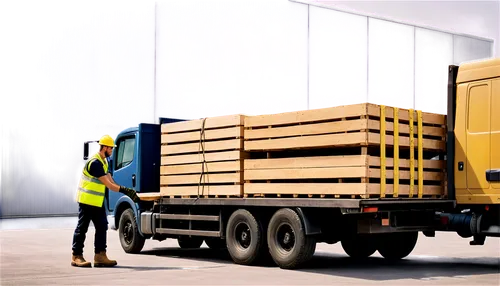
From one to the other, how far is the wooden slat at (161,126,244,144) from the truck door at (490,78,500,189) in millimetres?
3893

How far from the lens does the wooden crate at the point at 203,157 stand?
13133mm

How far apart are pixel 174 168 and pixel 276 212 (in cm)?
301

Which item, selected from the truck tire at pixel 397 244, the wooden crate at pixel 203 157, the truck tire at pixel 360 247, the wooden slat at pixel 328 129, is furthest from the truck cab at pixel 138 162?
the truck tire at pixel 397 244

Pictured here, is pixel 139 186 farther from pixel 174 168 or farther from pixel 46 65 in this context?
pixel 46 65

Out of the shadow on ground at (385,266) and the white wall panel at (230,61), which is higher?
the white wall panel at (230,61)

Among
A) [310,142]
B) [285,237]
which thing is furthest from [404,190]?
[285,237]

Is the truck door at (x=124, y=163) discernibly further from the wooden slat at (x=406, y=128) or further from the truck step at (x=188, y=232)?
the wooden slat at (x=406, y=128)

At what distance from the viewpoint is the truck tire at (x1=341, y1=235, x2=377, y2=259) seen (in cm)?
1411

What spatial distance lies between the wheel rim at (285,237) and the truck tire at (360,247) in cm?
222

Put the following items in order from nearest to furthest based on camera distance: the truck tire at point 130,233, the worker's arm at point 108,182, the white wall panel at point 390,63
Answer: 1. the worker's arm at point 108,182
2. the truck tire at point 130,233
3. the white wall panel at point 390,63

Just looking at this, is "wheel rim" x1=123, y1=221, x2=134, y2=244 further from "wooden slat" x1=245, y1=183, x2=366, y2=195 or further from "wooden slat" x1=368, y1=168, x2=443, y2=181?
"wooden slat" x1=368, y1=168, x2=443, y2=181

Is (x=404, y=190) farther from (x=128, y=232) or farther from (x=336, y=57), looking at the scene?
(x=336, y=57)

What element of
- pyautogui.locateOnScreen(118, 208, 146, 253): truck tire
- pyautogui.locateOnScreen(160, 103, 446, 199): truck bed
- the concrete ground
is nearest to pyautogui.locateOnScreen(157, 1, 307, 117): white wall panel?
the concrete ground

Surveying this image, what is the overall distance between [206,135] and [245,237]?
1.96m
